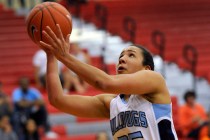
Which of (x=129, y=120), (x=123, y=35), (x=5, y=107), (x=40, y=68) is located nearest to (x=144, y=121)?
(x=129, y=120)

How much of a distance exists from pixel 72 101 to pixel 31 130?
562 centimetres

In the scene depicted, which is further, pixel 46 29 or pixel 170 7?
pixel 170 7

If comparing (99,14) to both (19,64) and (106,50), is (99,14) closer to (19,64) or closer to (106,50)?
(106,50)

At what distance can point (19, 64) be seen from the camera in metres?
14.0

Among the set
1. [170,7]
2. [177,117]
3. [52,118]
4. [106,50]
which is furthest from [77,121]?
[170,7]

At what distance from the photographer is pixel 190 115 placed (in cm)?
1181

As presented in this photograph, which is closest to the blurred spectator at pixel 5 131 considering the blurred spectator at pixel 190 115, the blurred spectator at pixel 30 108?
the blurred spectator at pixel 30 108

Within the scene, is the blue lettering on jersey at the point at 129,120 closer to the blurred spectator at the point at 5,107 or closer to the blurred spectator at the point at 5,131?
the blurred spectator at the point at 5,131

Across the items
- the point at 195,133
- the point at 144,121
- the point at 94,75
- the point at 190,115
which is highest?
the point at 94,75

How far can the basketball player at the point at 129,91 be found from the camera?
4.65m

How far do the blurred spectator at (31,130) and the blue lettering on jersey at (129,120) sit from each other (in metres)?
5.80

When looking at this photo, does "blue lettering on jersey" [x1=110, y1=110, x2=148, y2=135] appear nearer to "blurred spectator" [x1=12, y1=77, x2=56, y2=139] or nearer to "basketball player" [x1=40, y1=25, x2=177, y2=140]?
"basketball player" [x1=40, y1=25, x2=177, y2=140]

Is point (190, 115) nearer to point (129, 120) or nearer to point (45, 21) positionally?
point (129, 120)

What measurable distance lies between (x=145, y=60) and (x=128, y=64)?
15 centimetres
